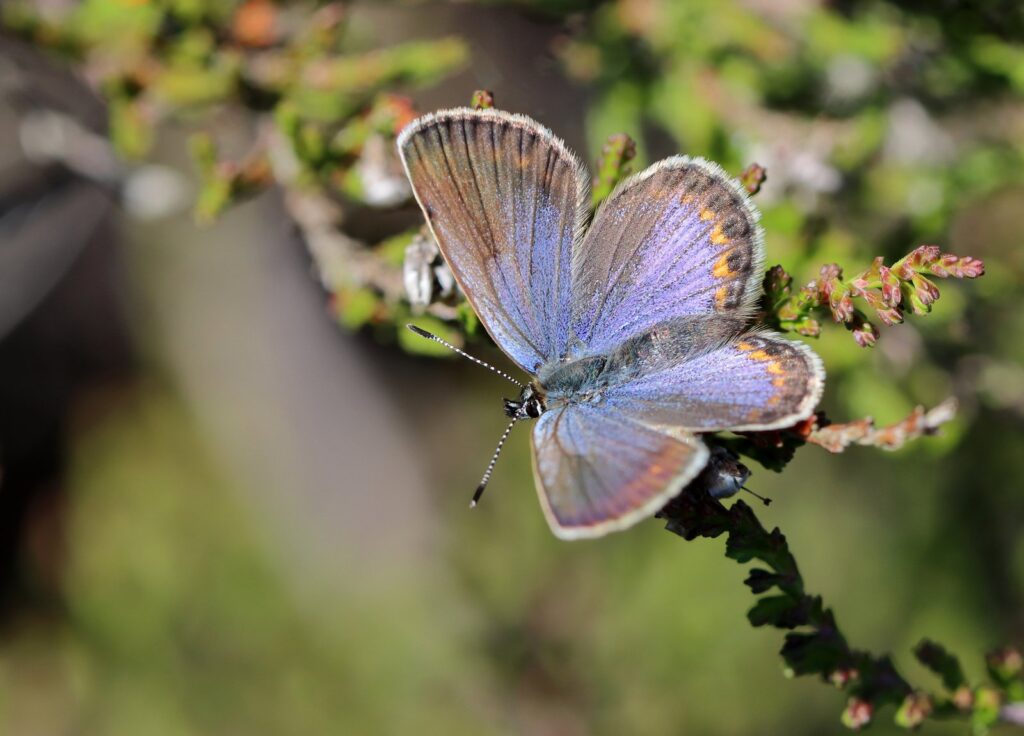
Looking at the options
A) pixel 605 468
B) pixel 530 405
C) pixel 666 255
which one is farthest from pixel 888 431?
pixel 530 405

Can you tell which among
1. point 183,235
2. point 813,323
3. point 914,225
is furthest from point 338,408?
point 813,323

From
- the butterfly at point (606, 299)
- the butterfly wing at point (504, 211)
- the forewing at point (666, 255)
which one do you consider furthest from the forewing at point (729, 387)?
the butterfly wing at point (504, 211)

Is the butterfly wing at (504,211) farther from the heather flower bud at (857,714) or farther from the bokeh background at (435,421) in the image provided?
the heather flower bud at (857,714)

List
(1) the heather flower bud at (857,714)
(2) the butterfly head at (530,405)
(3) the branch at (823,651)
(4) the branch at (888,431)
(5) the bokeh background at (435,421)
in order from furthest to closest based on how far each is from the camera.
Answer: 1. (5) the bokeh background at (435,421)
2. (2) the butterfly head at (530,405)
3. (1) the heather flower bud at (857,714)
4. (3) the branch at (823,651)
5. (4) the branch at (888,431)

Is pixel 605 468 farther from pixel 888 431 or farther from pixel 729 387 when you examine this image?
pixel 888 431

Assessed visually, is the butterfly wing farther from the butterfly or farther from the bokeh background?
the bokeh background

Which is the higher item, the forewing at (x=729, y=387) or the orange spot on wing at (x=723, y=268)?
the orange spot on wing at (x=723, y=268)

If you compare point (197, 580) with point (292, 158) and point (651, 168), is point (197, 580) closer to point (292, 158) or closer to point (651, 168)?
point (292, 158)
